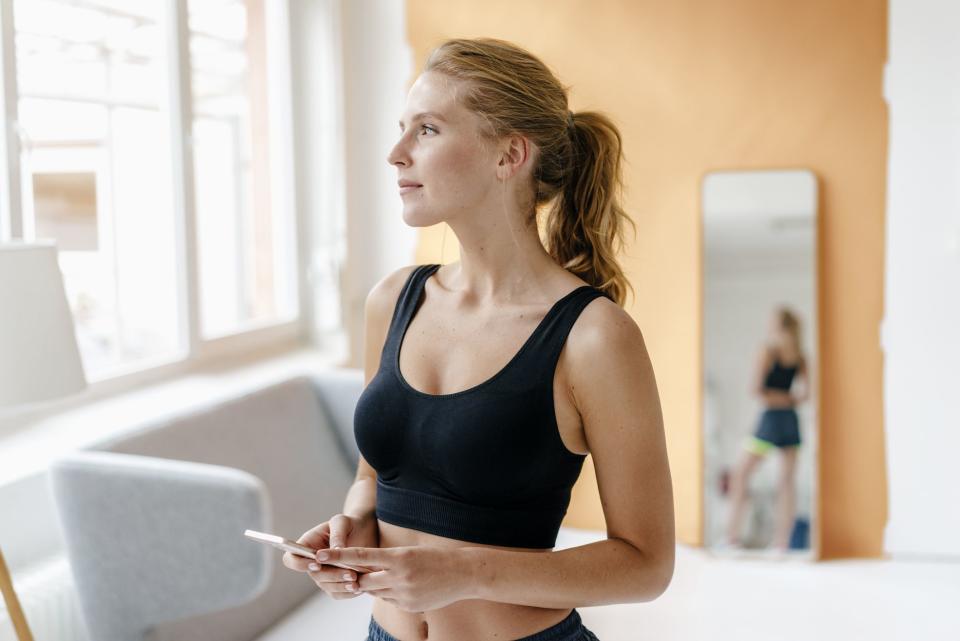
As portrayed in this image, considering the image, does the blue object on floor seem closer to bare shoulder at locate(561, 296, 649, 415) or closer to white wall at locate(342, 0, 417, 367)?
white wall at locate(342, 0, 417, 367)

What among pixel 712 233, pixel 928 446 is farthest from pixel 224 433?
pixel 928 446

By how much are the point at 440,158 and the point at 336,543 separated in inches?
21.0

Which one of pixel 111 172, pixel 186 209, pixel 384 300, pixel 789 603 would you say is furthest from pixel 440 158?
pixel 789 603

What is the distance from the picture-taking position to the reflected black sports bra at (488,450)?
1.19 metres

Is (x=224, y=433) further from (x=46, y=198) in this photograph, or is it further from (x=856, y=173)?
(x=856, y=173)

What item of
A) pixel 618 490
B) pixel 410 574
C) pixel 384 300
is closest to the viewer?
pixel 410 574

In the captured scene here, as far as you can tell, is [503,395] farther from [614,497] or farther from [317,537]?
[317,537]

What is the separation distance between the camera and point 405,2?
396cm

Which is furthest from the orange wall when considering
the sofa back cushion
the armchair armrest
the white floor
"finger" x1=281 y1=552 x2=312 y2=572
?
"finger" x1=281 y1=552 x2=312 y2=572

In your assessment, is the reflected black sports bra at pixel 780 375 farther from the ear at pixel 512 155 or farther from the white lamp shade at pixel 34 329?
the white lamp shade at pixel 34 329

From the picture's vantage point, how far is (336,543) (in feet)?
4.16

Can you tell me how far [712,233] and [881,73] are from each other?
85cm

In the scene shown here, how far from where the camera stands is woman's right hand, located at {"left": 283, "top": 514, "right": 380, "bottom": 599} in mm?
1085

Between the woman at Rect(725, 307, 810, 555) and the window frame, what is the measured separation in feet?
6.16
